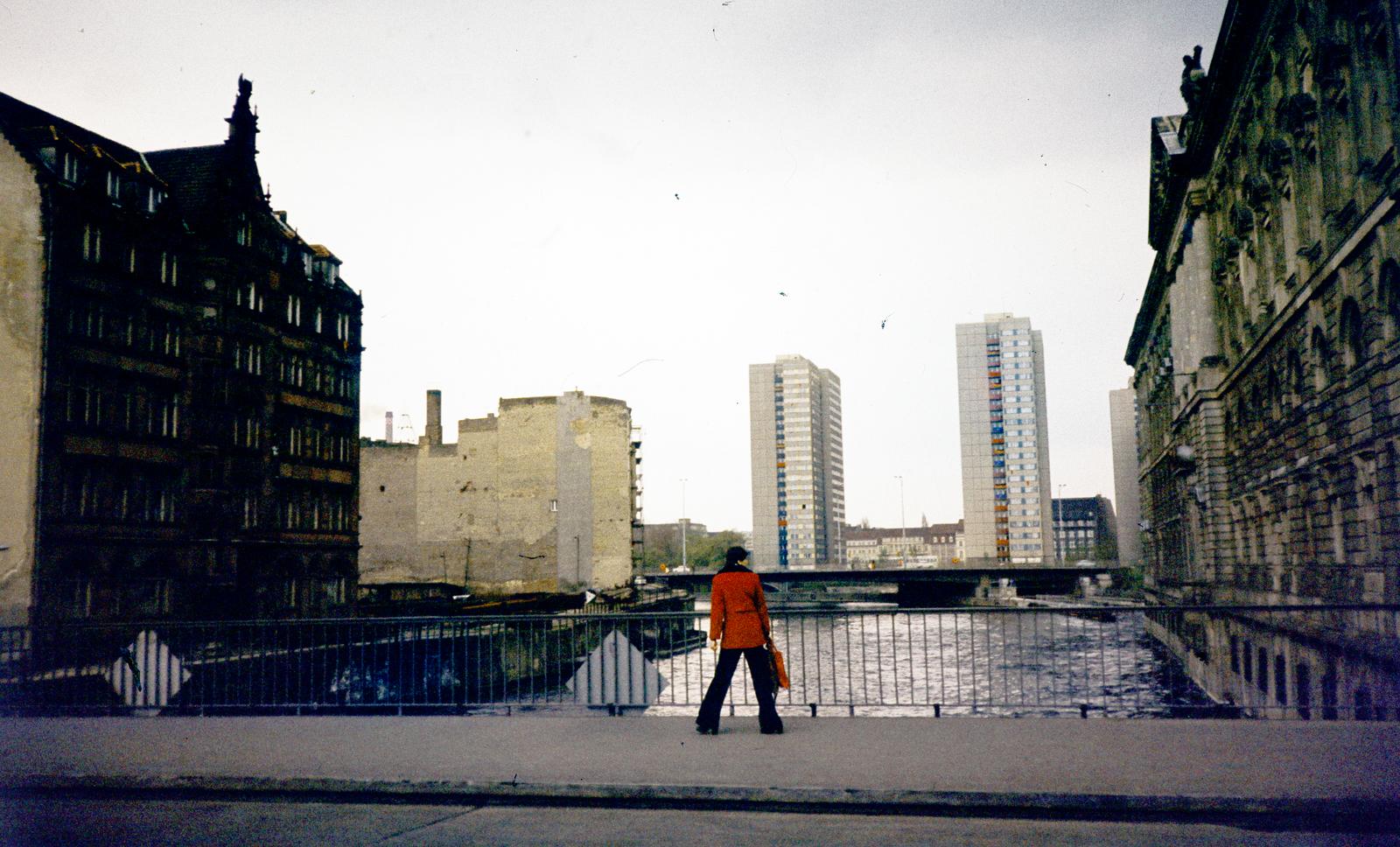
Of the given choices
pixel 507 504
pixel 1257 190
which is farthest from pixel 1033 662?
pixel 507 504

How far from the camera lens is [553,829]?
748 centimetres

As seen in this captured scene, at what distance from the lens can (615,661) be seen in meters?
13.0

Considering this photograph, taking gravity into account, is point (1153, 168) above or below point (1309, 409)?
above

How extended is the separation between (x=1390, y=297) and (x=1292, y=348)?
849 centimetres

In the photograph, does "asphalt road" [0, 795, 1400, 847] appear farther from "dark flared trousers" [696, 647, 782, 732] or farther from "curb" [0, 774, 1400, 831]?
"dark flared trousers" [696, 647, 782, 732]

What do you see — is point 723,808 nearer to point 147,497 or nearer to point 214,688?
point 214,688

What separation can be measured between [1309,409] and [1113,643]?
625 inches

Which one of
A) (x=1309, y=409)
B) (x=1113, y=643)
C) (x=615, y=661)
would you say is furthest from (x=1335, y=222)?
(x=615, y=661)

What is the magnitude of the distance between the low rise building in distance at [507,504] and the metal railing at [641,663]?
6572 centimetres

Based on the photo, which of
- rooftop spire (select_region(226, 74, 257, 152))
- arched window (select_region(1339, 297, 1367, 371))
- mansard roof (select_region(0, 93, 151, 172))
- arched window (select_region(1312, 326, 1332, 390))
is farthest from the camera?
rooftop spire (select_region(226, 74, 257, 152))

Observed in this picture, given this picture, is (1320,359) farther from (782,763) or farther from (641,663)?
(782,763)

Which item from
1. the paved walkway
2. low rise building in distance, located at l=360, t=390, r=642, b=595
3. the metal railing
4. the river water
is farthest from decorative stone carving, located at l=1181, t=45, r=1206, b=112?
low rise building in distance, located at l=360, t=390, r=642, b=595

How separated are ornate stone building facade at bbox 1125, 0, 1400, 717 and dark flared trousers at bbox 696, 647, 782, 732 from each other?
3.72m

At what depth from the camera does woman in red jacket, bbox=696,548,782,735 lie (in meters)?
11.2
